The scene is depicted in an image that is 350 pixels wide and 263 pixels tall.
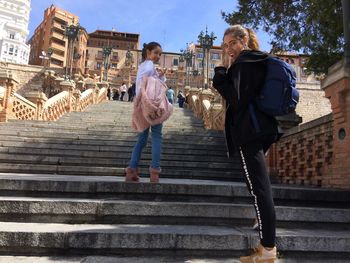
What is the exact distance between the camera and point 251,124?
2.74 metres

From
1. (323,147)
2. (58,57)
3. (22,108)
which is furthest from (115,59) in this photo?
(323,147)

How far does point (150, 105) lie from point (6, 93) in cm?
998

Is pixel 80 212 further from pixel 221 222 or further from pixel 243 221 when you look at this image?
pixel 243 221

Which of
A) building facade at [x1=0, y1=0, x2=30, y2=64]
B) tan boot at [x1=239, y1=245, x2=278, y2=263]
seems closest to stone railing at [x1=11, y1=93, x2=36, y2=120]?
tan boot at [x1=239, y1=245, x2=278, y2=263]

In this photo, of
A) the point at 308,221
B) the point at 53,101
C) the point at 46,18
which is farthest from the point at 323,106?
the point at 46,18

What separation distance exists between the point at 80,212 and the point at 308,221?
2492 mm

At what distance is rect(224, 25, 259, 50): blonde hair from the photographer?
9.76ft

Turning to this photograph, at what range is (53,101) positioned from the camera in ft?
51.0

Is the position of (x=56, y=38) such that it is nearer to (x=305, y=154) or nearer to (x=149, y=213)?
(x=305, y=154)

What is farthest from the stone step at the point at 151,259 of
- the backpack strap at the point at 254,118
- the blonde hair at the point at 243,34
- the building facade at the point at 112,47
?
the building facade at the point at 112,47

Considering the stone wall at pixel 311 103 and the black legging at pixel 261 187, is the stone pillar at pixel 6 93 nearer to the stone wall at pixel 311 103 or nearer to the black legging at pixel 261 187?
the black legging at pixel 261 187

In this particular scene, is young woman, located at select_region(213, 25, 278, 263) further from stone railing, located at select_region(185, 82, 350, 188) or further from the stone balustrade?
stone railing, located at select_region(185, 82, 350, 188)

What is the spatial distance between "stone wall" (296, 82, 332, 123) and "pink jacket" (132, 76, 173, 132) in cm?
3179

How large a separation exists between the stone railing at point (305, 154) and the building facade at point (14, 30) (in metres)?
84.1
